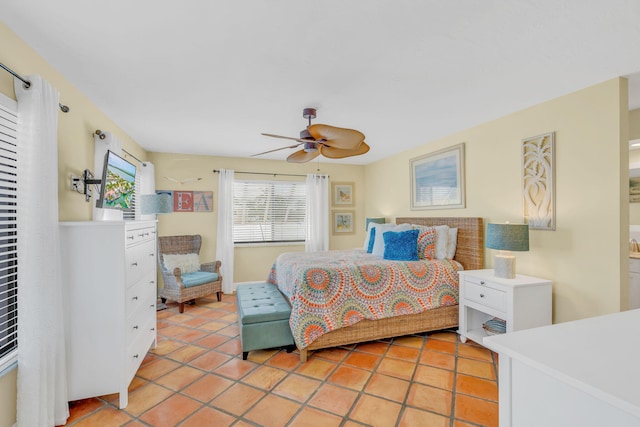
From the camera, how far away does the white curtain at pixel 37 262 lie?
5.60 feet

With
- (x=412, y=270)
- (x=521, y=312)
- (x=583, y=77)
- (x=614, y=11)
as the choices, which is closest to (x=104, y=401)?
(x=412, y=270)

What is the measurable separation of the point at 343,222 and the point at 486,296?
3.36m

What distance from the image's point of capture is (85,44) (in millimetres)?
1833

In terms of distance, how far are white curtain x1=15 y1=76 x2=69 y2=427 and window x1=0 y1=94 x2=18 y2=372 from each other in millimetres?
70

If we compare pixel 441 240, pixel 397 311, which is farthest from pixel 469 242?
pixel 397 311

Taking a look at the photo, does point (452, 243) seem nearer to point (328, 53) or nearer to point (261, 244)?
point (328, 53)

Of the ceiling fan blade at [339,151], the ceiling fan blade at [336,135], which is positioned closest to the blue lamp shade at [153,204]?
the ceiling fan blade at [339,151]

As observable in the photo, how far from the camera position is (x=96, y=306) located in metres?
2.04

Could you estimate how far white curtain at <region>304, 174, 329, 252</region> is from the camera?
5.54 m

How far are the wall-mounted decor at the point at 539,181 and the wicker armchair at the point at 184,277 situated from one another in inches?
161

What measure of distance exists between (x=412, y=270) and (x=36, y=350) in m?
3.03

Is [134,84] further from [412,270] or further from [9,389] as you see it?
[412,270]

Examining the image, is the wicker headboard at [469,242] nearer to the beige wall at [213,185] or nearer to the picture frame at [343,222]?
the picture frame at [343,222]

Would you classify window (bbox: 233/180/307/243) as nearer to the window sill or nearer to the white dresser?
the window sill
